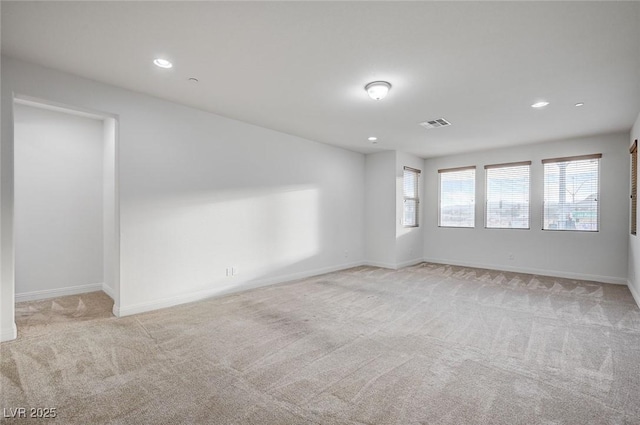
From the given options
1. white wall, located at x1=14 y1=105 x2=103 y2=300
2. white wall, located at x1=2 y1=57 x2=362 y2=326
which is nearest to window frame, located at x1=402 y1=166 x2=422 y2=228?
white wall, located at x1=2 y1=57 x2=362 y2=326

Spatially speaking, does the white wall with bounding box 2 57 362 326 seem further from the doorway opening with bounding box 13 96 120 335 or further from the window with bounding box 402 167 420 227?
the window with bounding box 402 167 420 227

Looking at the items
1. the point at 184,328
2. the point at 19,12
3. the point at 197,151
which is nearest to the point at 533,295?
the point at 184,328

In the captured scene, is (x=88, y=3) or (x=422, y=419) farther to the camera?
(x=88, y=3)

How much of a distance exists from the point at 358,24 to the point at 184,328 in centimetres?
331

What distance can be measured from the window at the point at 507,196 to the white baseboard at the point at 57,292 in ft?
24.8

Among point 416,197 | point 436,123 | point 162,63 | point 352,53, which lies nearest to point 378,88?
point 352,53

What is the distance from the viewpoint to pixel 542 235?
238 inches

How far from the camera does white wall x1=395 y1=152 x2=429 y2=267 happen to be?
673cm

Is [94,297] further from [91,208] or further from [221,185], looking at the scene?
[221,185]

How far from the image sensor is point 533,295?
15.1ft

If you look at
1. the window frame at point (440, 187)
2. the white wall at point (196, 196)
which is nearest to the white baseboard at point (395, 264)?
the window frame at point (440, 187)

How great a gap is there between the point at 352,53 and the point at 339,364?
2677 millimetres

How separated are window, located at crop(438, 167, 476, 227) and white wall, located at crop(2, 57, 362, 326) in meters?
3.12

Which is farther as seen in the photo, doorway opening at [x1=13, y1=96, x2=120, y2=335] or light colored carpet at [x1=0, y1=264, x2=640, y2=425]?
doorway opening at [x1=13, y1=96, x2=120, y2=335]
